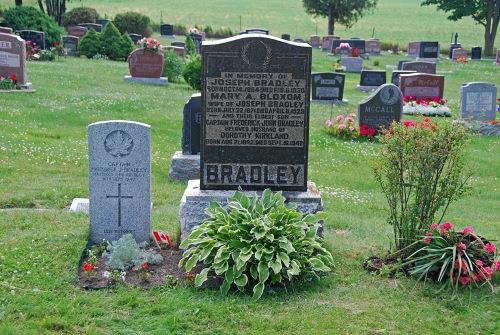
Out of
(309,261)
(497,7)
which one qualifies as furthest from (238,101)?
(497,7)

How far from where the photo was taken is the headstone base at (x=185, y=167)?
12391mm

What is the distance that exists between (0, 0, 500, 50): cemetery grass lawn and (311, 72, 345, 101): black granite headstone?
3802 centimetres

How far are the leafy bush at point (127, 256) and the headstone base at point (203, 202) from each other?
57 centimetres

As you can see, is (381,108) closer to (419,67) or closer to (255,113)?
(255,113)

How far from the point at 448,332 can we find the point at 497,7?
49.6 metres

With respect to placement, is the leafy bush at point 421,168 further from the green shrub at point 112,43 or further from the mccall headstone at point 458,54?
the mccall headstone at point 458,54

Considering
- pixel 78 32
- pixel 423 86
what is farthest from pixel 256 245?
pixel 78 32

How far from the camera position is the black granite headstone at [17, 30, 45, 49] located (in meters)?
32.1

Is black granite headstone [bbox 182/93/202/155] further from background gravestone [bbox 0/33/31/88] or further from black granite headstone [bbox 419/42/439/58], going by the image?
black granite headstone [bbox 419/42/439/58]

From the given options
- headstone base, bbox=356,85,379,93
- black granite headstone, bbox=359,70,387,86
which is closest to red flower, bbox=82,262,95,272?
headstone base, bbox=356,85,379,93

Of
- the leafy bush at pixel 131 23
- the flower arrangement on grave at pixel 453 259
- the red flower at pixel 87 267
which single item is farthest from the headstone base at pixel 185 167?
the leafy bush at pixel 131 23

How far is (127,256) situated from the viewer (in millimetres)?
7238

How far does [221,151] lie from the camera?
795cm

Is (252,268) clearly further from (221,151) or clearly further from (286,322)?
(221,151)
